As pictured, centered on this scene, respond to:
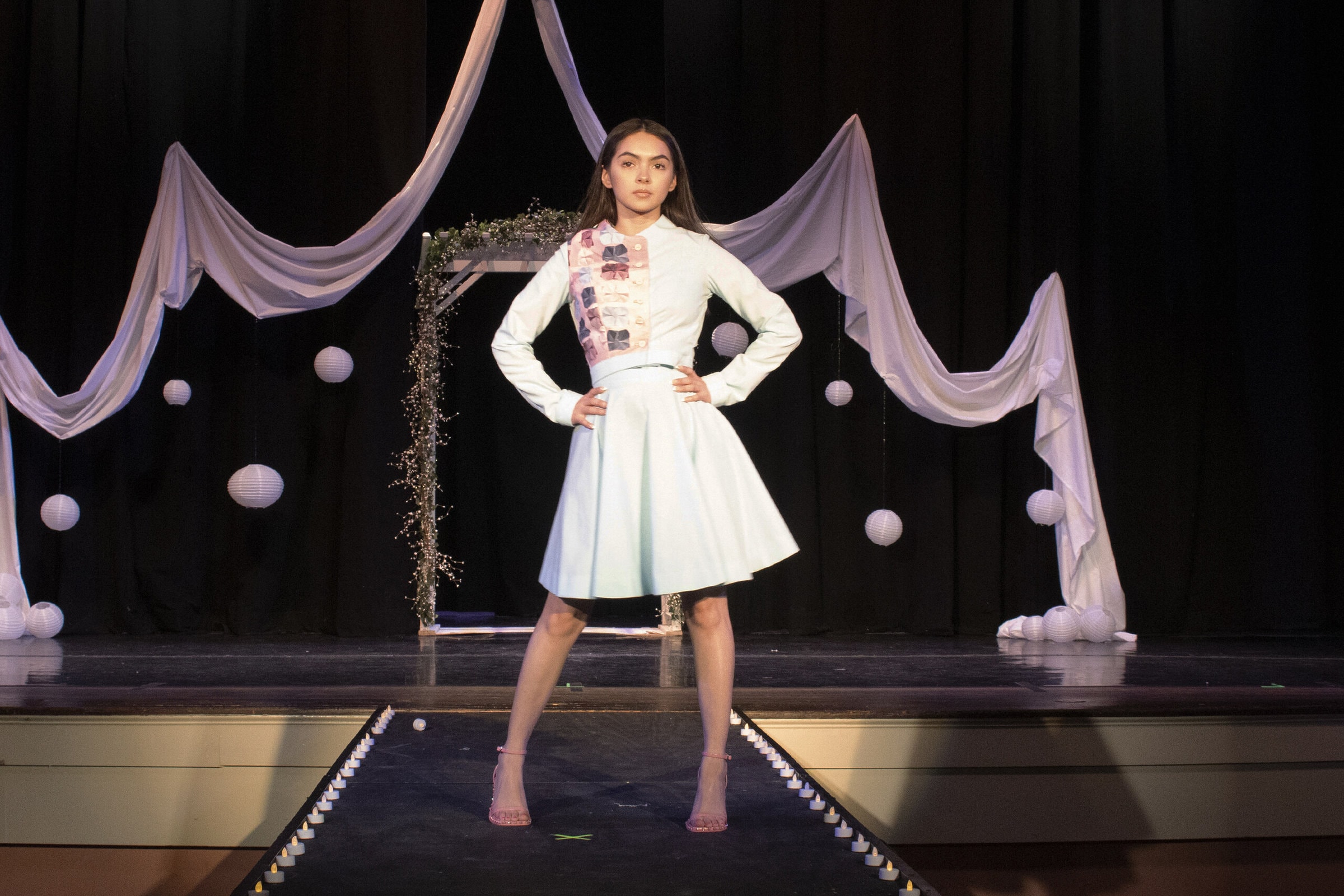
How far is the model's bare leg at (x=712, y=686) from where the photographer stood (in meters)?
2.20

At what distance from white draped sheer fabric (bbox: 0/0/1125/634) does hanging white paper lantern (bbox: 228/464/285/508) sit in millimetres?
582

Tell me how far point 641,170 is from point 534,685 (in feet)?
3.35

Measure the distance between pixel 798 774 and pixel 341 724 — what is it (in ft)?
4.46

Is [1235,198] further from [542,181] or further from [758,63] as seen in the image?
[542,181]

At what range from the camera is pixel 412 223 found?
512cm

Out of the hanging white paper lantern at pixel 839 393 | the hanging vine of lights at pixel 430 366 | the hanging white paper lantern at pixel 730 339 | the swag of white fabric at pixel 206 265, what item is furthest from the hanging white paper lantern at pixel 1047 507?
the swag of white fabric at pixel 206 265

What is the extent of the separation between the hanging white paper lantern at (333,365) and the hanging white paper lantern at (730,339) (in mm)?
1625

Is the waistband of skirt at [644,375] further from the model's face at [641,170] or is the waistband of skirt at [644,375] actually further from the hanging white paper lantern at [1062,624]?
the hanging white paper lantern at [1062,624]

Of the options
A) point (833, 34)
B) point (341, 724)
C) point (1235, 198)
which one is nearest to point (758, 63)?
point (833, 34)

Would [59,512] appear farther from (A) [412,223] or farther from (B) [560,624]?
(B) [560,624]

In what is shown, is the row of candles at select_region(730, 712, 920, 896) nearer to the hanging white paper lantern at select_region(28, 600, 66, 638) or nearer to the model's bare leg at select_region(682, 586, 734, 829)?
the model's bare leg at select_region(682, 586, 734, 829)

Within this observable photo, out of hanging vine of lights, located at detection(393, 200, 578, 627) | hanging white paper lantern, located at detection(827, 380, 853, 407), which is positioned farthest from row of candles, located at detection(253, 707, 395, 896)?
hanging white paper lantern, located at detection(827, 380, 853, 407)

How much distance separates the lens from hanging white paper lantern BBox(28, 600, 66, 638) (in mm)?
5148

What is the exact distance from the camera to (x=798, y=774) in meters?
2.50
